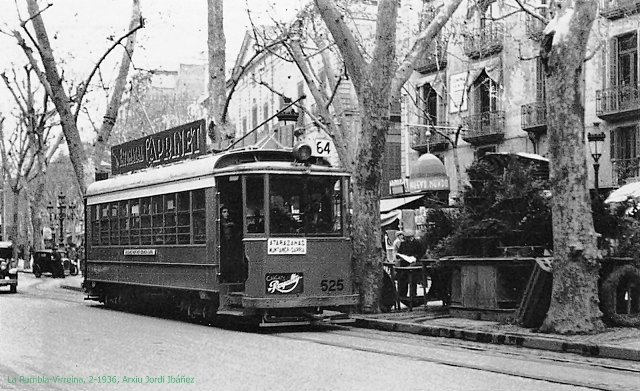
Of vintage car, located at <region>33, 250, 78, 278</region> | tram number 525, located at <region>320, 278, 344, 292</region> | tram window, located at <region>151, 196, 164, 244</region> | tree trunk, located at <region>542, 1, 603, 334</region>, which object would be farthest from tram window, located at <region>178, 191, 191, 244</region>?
vintage car, located at <region>33, 250, 78, 278</region>

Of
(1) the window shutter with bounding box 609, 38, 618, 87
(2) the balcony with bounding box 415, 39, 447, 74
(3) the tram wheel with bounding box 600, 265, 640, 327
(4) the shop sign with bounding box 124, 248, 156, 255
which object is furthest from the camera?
(2) the balcony with bounding box 415, 39, 447, 74

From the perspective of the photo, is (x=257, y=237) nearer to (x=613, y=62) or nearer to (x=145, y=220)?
(x=145, y=220)

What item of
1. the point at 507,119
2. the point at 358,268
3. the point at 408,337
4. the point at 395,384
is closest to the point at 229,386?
the point at 395,384

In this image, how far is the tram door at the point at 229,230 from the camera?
16.2 meters

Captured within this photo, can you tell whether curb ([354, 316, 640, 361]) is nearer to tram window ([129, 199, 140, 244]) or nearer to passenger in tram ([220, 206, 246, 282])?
passenger in tram ([220, 206, 246, 282])

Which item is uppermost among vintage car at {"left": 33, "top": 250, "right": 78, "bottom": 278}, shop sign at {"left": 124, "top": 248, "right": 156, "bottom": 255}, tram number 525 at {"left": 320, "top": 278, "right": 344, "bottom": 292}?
shop sign at {"left": 124, "top": 248, "right": 156, "bottom": 255}

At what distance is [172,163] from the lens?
1975 centimetres

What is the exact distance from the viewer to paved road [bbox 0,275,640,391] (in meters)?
9.51

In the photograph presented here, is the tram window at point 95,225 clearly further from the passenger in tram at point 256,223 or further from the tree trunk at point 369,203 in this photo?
the passenger in tram at point 256,223

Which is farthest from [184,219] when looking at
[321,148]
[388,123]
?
[388,123]

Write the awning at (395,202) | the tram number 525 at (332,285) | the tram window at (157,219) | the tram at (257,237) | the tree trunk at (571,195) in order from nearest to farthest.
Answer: the tree trunk at (571,195), the tram at (257,237), the tram number 525 at (332,285), the tram window at (157,219), the awning at (395,202)

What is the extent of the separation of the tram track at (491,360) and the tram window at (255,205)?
182 cm

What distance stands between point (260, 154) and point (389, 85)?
2.88m

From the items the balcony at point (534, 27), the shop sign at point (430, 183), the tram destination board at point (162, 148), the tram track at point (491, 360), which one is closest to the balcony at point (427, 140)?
the shop sign at point (430, 183)
